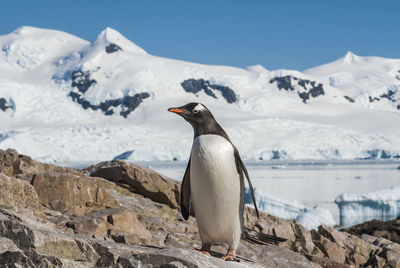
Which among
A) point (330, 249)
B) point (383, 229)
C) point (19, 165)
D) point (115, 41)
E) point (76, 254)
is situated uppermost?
point (115, 41)

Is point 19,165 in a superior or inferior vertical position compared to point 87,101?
inferior

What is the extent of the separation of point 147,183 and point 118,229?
280 centimetres

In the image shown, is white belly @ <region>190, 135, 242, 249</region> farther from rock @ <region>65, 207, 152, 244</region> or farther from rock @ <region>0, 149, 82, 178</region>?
rock @ <region>0, 149, 82, 178</region>

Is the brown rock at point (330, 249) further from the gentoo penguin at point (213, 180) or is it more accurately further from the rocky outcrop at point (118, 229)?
the gentoo penguin at point (213, 180)

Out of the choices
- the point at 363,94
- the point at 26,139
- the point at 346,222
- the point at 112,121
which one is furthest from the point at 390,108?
the point at 346,222

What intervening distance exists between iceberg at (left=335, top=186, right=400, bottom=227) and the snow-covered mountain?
49683 mm

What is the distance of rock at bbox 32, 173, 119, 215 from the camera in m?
7.36

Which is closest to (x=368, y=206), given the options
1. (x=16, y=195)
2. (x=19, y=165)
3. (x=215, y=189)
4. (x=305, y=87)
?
(x=19, y=165)

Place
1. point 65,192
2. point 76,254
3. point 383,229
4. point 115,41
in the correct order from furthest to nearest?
point 115,41 → point 383,229 → point 65,192 → point 76,254

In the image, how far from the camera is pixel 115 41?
17125 centimetres

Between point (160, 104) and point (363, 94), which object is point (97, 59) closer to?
point (160, 104)

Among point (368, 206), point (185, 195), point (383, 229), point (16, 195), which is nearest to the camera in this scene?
point (185, 195)

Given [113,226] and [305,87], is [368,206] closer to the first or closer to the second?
[113,226]

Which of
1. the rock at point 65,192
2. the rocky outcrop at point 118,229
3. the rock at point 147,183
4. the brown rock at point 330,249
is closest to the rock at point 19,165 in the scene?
the rocky outcrop at point 118,229
